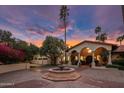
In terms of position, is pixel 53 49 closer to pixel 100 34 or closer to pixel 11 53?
pixel 11 53

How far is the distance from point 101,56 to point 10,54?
2.94 meters

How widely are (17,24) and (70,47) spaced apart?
1894 mm

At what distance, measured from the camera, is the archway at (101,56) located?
4.97m

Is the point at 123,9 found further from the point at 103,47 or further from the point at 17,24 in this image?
the point at 17,24

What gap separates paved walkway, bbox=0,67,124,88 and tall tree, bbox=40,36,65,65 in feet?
1.62

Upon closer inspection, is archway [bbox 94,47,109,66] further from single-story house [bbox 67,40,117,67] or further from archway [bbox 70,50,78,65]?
archway [bbox 70,50,78,65]

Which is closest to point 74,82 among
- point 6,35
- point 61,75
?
point 61,75

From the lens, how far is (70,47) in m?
5.31

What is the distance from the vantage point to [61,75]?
4906 millimetres

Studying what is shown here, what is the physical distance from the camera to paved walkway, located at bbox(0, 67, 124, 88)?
4.58 meters

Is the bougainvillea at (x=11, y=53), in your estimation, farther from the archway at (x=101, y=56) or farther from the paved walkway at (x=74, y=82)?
the archway at (x=101, y=56)

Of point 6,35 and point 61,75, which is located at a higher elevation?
point 6,35

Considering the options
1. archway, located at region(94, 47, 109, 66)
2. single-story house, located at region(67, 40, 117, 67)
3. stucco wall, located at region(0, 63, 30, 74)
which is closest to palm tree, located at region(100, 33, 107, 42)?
single-story house, located at region(67, 40, 117, 67)

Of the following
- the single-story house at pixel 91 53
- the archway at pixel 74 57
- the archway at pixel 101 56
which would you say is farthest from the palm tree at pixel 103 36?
the archway at pixel 74 57
